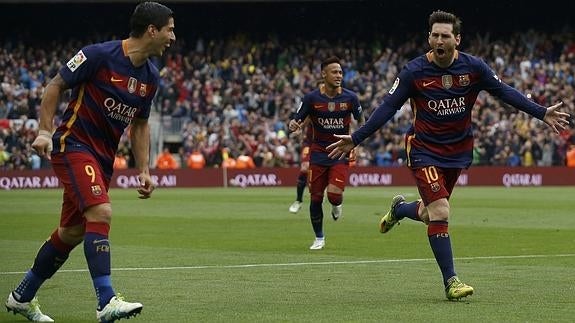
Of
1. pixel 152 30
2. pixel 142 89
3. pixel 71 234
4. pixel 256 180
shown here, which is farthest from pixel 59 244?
pixel 256 180

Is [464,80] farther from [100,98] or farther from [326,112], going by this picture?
[326,112]

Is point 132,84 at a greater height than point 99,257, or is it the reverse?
point 132,84

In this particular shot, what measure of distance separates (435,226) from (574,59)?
136 ft

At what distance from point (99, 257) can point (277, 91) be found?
40901 millimetres

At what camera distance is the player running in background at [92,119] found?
917 cm

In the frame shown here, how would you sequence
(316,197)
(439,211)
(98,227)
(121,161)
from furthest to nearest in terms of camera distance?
(121,161) → (316,197) → (439,211) → (98,227)

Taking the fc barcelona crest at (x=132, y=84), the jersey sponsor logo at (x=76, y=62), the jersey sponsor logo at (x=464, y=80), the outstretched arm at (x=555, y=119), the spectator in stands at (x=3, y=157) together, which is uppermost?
the jersey sponsor logo at (x=76, y=62)

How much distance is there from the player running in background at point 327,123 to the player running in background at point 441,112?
6.06m

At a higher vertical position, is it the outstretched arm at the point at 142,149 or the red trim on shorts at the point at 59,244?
the outstretched arm at the point at 142,149

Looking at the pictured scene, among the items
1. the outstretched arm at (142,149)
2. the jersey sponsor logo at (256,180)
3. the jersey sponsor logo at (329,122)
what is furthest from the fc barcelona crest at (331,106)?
the jersey sponsor logo at (256,180)

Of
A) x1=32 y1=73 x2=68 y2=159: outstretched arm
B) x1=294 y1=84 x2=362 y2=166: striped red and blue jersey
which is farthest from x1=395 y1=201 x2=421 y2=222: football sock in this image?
x1=294 y1=84 x2=362 y2=166: striped red and blue jersey

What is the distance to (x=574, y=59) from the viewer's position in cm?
5122

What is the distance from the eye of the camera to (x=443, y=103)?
38.1 feet

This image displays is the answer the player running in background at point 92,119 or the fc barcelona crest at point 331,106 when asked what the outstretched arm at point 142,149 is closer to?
the player running in background at point 92,119
